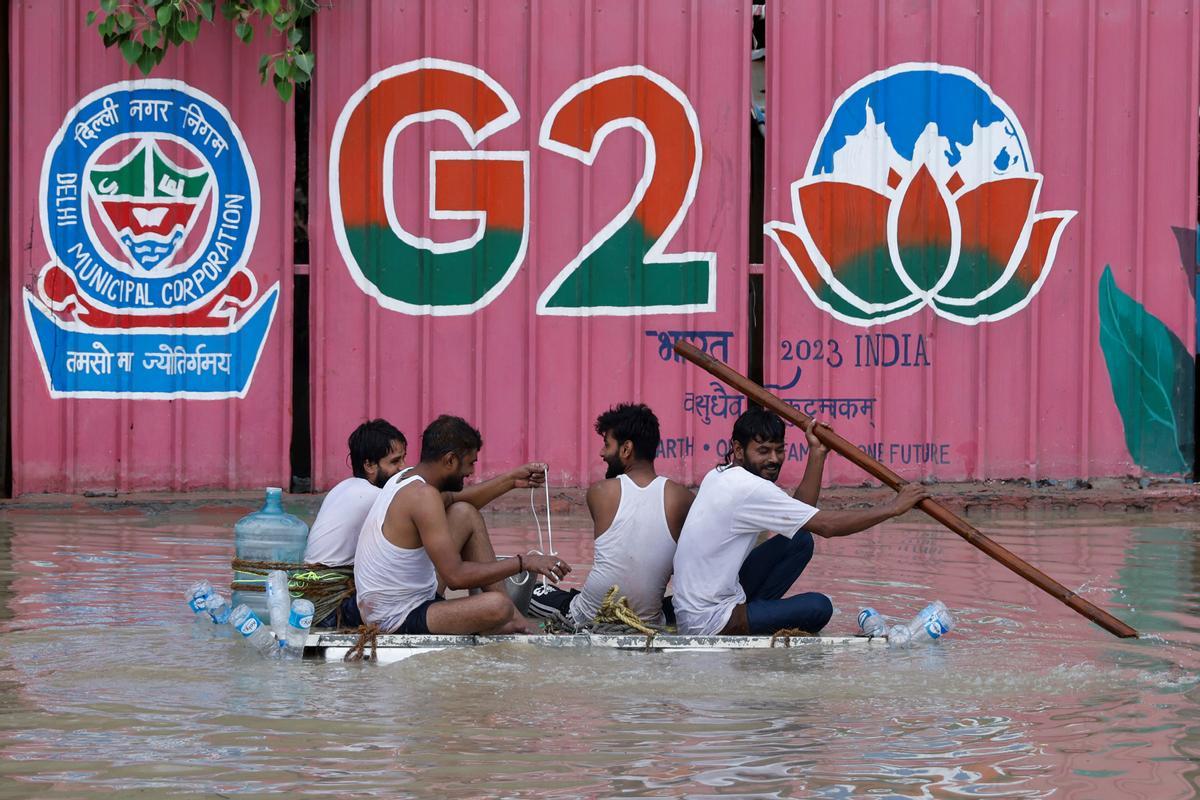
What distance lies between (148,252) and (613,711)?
6.31 m

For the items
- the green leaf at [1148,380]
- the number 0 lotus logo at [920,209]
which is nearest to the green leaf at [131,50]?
the number 0 lotus logo at [920,209]

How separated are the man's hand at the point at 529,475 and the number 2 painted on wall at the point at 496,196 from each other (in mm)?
4081

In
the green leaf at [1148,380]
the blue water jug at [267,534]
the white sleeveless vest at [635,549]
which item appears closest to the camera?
the white sleeveless vest at [635,549]

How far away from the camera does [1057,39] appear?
1142cm

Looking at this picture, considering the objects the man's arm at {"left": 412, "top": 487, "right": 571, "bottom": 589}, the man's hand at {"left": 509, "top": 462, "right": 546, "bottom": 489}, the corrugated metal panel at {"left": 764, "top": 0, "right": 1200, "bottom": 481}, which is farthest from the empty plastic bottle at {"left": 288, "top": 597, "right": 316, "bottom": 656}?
the corrugated metal panel at {"left": 764, "top": 0, "right": 1200, "bottom": 481}

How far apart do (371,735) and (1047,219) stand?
7.42 meters

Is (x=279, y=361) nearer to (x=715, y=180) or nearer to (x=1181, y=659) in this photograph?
(x=715, y=180)

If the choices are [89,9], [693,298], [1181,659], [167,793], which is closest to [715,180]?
[693,298]

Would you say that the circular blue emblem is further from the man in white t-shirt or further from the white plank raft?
the man in white t-shirt

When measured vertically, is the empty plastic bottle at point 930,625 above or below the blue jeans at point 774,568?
below

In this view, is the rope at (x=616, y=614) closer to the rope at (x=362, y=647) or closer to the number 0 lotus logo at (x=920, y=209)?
the rope at (x=362, y=647)

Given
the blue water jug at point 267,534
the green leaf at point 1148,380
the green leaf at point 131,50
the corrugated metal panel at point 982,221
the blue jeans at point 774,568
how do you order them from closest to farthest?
1. the blue jeans at point 774,568
2. the blue water jug at point 267,534
3. the green leaf at point 131,50
4. the corrugated metal panel at point 982,221
5. the green leaf at point 1148,380

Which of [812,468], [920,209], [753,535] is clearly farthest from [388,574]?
[920,209]

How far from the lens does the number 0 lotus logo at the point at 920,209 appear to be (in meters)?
11.5
